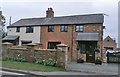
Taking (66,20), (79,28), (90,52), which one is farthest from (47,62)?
(66,20)

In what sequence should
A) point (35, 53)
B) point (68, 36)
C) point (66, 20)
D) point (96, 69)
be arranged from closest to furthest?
point (96, 69), point (35, 53), point (68, 36), point (66, 20)

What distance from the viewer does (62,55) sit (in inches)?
880

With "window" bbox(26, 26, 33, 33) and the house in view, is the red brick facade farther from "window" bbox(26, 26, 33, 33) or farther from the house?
"window" bbox(26, 26, 33, 33)

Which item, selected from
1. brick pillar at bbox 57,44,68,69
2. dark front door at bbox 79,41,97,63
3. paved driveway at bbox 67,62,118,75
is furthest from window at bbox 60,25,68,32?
brick pillar at bbox 57,44,68,69

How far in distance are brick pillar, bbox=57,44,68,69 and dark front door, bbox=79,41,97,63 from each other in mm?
12879

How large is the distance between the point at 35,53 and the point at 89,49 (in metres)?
11.8

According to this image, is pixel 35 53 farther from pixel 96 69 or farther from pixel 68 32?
pixel 68 32

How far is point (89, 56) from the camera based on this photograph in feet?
115

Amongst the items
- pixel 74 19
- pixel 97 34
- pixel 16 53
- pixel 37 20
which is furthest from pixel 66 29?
pixel 16 53

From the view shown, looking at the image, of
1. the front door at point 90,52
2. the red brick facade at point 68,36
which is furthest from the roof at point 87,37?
the front door at point 90,52

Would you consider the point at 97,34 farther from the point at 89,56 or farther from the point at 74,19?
the point at 74,19

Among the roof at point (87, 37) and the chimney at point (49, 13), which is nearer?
the roof at point (87, 37)

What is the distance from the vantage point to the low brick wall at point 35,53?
22.5m

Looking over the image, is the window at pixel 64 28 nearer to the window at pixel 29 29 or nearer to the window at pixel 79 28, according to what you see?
the window at pixel 79 28
